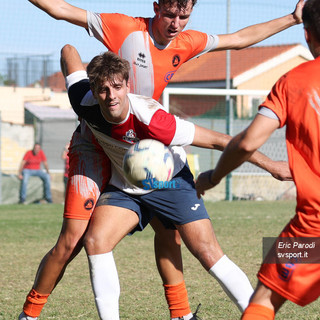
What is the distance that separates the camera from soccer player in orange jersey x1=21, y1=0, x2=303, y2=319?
15.4ft

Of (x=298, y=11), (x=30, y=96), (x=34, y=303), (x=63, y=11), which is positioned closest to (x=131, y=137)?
(x=63, y=11)

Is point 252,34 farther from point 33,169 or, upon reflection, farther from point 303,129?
point 33,169

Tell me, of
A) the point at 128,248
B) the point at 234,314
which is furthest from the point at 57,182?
the point at 234,314

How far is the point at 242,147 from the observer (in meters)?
3.23

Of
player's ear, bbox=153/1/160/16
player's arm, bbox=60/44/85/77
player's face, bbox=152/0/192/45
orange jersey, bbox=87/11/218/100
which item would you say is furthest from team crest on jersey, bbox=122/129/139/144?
player's ear, bbox=153/1/160/16

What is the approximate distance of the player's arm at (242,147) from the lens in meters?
3.16

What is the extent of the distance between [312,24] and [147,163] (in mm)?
1341

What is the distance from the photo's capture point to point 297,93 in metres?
3.15

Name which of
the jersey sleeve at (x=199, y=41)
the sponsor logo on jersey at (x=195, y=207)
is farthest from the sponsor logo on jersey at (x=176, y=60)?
the sponsor logo on jersey at (x=195, y=207)

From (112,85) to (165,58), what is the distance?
735 mm

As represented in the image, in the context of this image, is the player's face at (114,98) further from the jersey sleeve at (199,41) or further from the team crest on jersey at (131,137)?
the jersey sleeve at (199,41)

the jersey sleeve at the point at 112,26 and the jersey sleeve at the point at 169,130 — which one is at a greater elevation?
the jersey sleeve at the point at 112,26

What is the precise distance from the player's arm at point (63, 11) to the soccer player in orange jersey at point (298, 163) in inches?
80.7

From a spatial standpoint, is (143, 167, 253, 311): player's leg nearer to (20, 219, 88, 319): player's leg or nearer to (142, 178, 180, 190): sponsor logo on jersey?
(142, 178, 180, 190): sponsor logo on jersey
